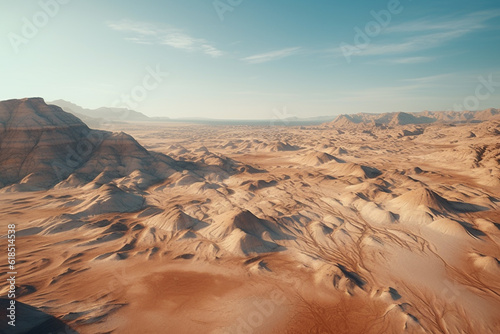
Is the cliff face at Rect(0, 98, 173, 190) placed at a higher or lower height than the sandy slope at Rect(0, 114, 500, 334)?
higher

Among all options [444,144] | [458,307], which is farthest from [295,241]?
[444,144]

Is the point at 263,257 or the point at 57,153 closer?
the point at 263,257

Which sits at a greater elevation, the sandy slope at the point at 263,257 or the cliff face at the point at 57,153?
the cliff face at the point at 57,153

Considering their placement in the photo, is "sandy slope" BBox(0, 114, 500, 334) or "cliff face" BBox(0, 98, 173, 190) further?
"cliff face" BBox(0, 98, 173, 190)

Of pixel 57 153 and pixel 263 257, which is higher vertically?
pixel 57 153

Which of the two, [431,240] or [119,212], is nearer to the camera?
[431,240]

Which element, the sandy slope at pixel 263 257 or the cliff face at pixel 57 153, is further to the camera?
the cliff face at pixel 57 153

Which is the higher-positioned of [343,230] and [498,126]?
[498,126]

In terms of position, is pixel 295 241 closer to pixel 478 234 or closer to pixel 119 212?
pixel 478 234
